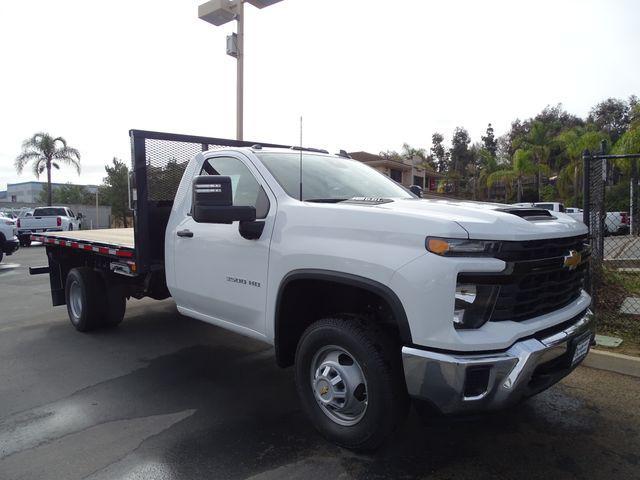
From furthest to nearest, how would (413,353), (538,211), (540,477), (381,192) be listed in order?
(381,192) → (538,211) → (540,477) → (413,353)

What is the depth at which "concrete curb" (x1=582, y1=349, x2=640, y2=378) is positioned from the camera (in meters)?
4.46

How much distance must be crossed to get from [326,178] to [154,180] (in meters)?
2.05

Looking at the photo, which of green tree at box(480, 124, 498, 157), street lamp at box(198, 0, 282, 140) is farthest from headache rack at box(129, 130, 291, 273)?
green tree at box(480, 124, 498, 157)

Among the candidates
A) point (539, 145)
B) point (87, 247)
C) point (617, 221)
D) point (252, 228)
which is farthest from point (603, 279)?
point (539, 145)

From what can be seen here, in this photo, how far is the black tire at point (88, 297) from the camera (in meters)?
5.95

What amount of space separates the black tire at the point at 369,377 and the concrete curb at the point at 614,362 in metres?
2.41

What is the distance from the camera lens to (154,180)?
5105 mm

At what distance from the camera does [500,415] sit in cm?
374

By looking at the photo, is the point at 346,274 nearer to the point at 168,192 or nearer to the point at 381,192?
the point at 381,192

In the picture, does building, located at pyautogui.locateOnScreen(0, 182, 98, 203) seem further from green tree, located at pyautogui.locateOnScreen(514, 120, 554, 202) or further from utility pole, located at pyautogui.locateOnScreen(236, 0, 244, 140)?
utility pole, located at pyautogui.locateOnScreen(236, 0, 244, 140)

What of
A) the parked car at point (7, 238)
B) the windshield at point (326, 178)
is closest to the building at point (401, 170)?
the parked car at point (7, 238)

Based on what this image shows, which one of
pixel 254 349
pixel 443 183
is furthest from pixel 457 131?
pixel 254 349

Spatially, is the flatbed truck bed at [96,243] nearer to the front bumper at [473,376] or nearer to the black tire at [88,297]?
the black tire at [88,297]

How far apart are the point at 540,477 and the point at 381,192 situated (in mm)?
2271
